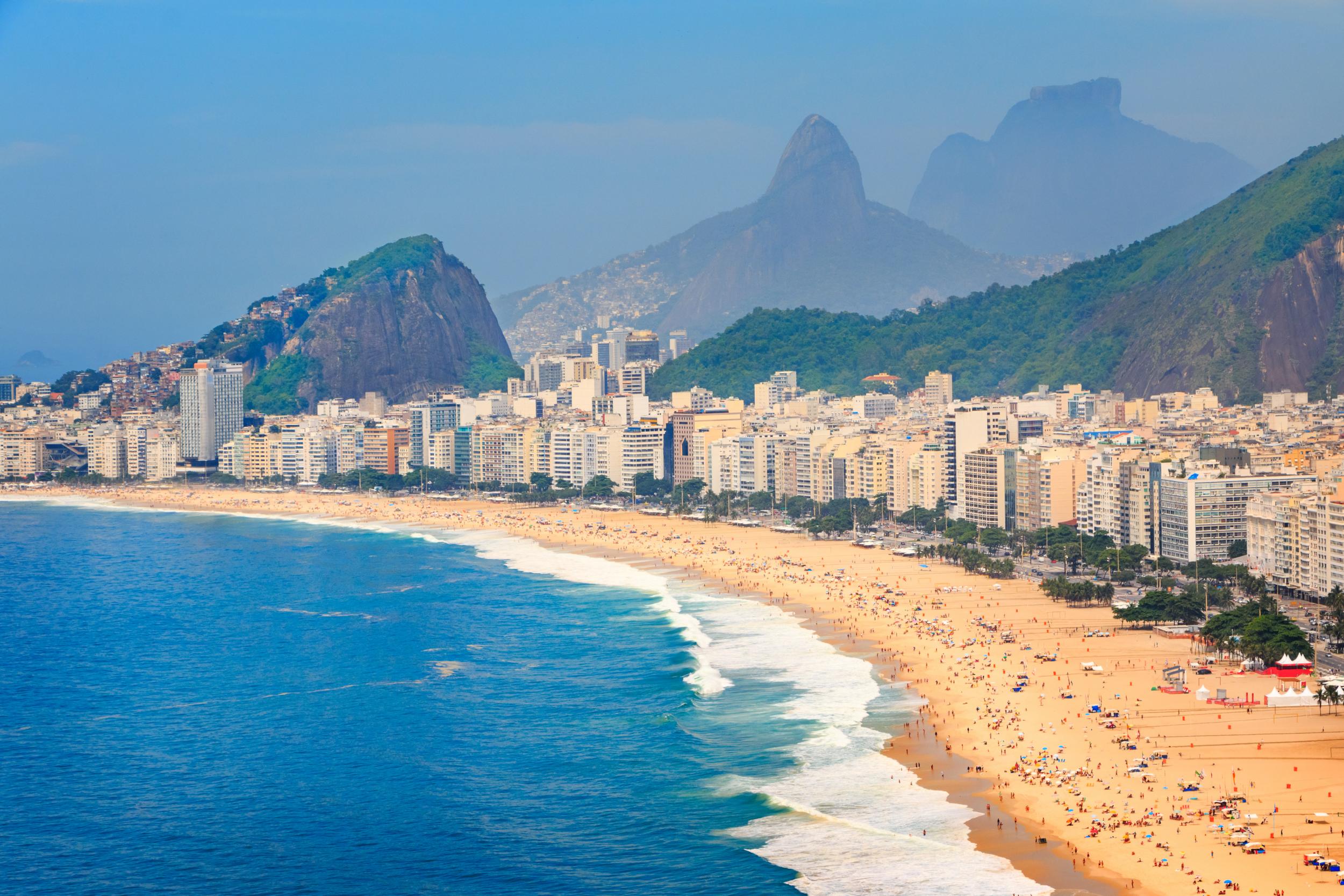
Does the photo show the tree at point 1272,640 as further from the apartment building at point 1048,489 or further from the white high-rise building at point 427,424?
the white high-rise building at point 427,424

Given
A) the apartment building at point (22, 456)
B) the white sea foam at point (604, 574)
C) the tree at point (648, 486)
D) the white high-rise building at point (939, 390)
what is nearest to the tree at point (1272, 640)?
the white sea foam at point (604, 574)

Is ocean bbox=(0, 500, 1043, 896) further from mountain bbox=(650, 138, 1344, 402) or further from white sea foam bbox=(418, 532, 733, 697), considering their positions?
mountain bbox=(650, 138, 1344, 402)

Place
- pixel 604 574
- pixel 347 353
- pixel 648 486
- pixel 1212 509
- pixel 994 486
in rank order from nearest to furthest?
pixel 1212 509 < pixel 604 574 < pixel 994 486 < pixel 648 486 < pixel 347 353

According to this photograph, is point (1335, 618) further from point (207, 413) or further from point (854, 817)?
point (207, 413)

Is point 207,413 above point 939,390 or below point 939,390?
below

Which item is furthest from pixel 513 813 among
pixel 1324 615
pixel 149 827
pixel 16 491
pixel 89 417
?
pixel 89 417

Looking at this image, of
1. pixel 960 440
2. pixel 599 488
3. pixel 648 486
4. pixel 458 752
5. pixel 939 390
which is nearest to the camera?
pixel 458 752

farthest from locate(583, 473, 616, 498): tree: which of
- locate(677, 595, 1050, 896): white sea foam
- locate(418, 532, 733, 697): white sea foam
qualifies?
locate(677, 595, 1050, 896): white sea foam

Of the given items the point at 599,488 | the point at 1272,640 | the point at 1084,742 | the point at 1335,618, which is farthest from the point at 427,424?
the point at 1084,742
